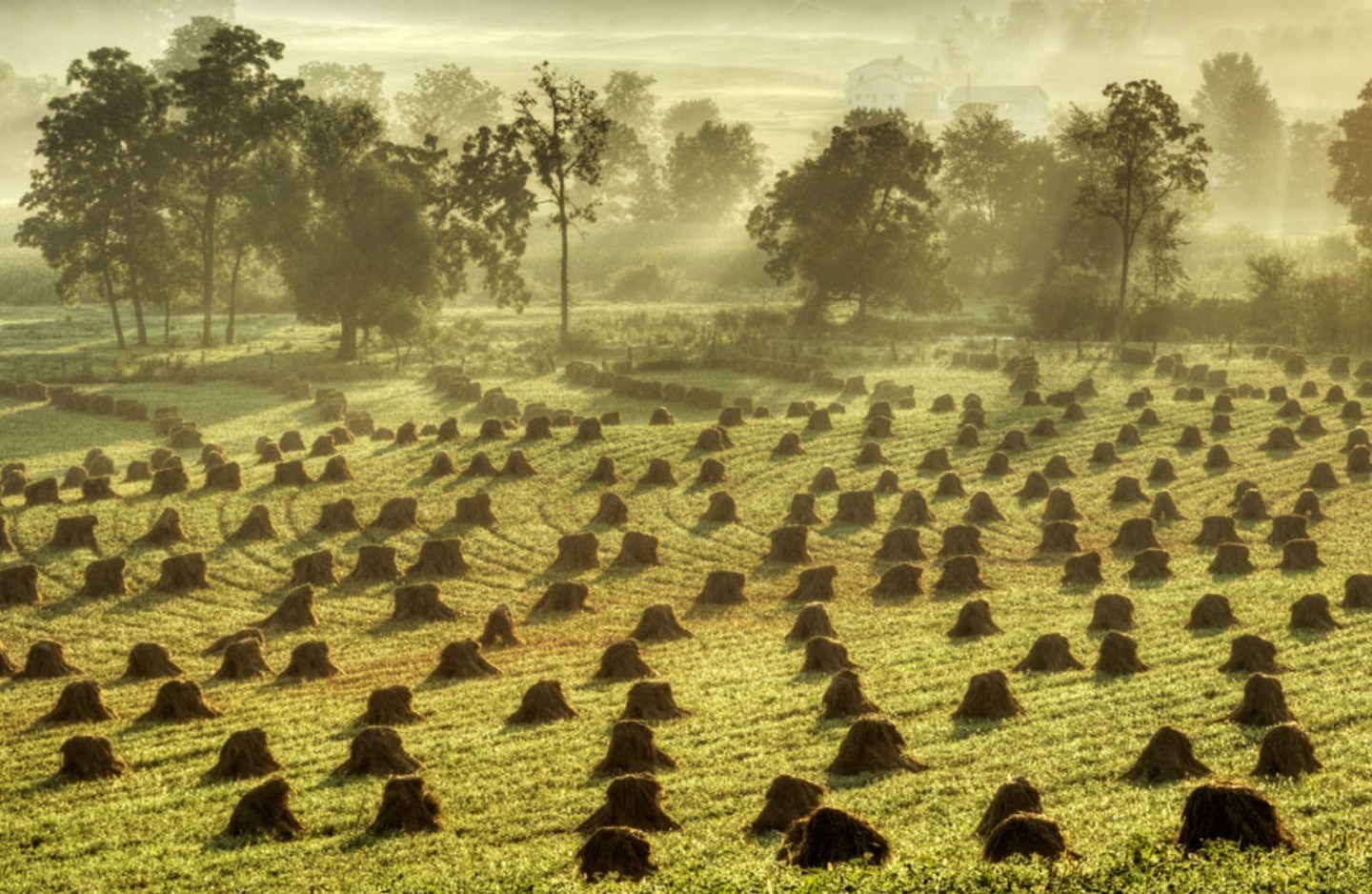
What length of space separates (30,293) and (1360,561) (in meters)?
94.9

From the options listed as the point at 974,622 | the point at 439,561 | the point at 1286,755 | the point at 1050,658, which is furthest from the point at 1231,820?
the point at 439,561

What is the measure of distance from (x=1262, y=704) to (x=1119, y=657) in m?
3.93

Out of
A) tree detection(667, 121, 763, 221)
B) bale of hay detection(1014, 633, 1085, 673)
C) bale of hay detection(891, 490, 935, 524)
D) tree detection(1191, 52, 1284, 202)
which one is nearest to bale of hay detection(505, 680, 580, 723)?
bale of hay detection(1014, 633, 1085, 673)

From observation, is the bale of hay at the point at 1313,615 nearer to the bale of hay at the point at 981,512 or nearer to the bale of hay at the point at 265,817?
the bale of hay at the point at 981,512

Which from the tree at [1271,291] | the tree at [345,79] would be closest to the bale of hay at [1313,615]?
the tree at [1271,291]

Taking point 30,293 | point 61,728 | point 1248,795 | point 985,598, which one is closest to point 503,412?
point 985,598

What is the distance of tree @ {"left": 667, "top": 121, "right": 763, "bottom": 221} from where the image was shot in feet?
467

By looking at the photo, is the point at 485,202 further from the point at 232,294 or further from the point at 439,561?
the point at 439,561

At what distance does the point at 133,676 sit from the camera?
29125 mm

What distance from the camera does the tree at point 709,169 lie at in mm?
142250

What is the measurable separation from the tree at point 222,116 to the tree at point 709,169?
203ft

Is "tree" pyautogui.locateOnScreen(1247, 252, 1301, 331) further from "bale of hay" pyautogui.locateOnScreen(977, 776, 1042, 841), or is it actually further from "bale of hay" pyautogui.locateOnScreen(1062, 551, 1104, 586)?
"bale of hay" pyautogui.locateOnScreen(977, 776, 1042, 841)

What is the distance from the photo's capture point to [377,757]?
2275 cm

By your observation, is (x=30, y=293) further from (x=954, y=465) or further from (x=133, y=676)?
(x=133, y=676)
